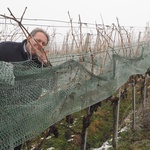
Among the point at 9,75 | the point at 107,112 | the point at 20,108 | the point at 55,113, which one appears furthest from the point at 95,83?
the point at 107,112

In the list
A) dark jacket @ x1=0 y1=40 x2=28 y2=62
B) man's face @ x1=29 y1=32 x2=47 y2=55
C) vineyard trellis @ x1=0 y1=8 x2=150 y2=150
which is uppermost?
man's face @ x1=29 y1=32 x2=47 y2=55

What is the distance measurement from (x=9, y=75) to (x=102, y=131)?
155 inches

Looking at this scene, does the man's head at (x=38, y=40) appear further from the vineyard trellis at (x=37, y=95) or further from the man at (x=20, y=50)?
the vineyard trellis at (x=37, y=95)

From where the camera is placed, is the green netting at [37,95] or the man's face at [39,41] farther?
the man's face at [39,41]

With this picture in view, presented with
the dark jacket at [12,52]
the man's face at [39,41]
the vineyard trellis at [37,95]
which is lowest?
the vineyard trellis at [37,95]

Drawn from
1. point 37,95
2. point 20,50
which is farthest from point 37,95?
point 20,50

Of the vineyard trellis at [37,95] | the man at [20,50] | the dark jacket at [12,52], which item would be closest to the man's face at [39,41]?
the man at [20,50]

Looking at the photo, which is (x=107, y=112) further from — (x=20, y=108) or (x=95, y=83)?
(x=20, y=108)

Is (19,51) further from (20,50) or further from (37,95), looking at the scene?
(37,95)

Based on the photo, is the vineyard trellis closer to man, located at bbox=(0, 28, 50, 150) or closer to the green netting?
the green netting

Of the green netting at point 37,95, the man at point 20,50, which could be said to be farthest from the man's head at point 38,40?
the green netting at point 37,95

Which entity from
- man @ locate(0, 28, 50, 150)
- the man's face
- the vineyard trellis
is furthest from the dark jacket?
the vineyard trellis

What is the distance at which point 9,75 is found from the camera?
1.74 m

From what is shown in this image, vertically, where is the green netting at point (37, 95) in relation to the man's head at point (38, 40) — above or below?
Result: below
